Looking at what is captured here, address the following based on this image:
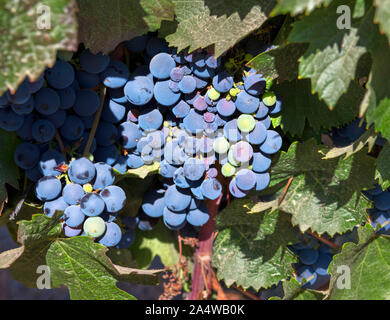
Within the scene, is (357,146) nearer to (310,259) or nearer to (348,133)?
(348,133)

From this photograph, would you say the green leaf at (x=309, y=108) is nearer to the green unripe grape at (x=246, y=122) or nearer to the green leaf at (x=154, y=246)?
the green unripe grape at (x=246, y=122)

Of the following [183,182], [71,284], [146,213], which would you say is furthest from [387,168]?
[71,284]

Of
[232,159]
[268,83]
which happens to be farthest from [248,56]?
[232,159]

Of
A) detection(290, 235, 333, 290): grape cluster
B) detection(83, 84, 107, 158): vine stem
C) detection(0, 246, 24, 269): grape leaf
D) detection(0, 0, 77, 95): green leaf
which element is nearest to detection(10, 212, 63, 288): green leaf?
detection(0, 246, 24, 269): grape leaf

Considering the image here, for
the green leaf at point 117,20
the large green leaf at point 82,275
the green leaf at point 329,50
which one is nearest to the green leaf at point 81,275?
the large green leaf at point 82,275

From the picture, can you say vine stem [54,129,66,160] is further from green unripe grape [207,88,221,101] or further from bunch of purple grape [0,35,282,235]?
green unripe grape [207,88,221,101]
